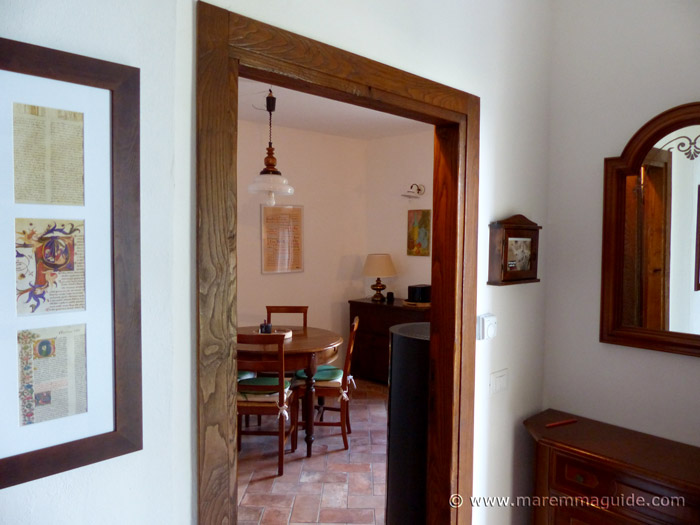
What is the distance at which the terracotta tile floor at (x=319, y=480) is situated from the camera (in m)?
2.89

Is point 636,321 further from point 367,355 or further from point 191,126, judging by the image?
point 367,355

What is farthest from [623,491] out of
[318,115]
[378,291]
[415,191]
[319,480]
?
[415,191]

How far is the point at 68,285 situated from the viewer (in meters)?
0.90

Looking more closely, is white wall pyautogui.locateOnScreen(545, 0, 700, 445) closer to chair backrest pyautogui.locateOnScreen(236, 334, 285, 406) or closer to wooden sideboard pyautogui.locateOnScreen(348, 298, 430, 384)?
chair backrest pyautogui.locateOnScreen(236, 334, 285, 406)

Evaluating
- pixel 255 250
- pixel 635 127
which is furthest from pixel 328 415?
pixel 635 127

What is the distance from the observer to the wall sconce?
213 inches

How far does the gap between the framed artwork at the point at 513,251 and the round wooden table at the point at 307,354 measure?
182cm

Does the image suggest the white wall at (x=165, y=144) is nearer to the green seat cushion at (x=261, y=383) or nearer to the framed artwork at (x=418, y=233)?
the green seat cushion at (x=261, y=383)

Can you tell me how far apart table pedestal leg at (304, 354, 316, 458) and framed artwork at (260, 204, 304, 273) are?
1732 millimetres

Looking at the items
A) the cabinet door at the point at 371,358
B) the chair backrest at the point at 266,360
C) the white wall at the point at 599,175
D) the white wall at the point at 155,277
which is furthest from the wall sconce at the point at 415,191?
the white wall at the point at 155,277

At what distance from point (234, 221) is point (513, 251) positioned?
1307 millimetres

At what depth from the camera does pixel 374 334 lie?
5352 mm

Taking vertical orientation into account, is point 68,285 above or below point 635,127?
below

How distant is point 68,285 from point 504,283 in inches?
61.9
